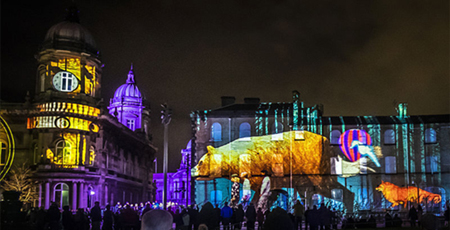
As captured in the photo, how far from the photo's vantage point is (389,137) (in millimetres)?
56625

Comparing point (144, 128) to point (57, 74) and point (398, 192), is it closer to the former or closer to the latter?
point (57, 74)

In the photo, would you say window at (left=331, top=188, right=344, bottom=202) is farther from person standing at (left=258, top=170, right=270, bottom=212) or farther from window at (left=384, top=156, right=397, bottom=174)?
person standing at (left=258, top=170, right=270, bottom=212)

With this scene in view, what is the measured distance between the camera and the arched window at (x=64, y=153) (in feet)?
171

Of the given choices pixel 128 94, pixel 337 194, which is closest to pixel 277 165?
pixel 337 194

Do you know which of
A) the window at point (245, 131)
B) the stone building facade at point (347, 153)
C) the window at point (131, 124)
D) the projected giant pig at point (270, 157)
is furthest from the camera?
the window at point (131, 124)

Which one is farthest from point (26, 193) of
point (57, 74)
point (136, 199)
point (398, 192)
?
point (398, 192)

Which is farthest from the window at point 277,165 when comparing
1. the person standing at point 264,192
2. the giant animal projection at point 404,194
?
the giant animal projection at point 404,194

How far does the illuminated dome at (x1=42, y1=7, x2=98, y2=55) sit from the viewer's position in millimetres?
54031

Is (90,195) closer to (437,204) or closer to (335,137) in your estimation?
(335,137)

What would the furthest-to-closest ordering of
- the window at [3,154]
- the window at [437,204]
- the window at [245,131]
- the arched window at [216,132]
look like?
1. the window at [245,131]
2. the arched window at [216,132]
3. the window at [437,204]
4. the window at [3,154]

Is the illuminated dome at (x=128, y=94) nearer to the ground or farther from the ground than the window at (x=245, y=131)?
farther from the ground

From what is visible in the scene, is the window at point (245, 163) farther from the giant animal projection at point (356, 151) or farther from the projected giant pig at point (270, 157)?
the giant animal projection at point (356, 151)

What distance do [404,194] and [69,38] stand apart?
36.0 metres

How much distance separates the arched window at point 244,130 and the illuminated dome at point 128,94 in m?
35.4
